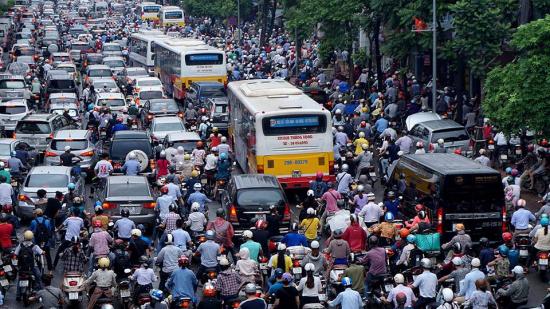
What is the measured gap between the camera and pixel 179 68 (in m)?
54.3

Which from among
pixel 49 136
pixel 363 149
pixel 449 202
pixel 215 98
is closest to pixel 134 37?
pixel 215 98

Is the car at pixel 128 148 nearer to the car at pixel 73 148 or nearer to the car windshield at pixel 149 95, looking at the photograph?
the car at pixel 73 148

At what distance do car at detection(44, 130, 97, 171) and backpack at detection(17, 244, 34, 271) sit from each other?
39.7 ft

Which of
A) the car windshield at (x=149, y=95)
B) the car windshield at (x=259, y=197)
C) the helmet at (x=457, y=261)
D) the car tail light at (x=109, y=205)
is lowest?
the car windshield at (x=149, y=95)

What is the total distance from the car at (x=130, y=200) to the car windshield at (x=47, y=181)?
1695 mm

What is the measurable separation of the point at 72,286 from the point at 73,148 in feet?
44.7

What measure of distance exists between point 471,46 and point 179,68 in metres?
18.0

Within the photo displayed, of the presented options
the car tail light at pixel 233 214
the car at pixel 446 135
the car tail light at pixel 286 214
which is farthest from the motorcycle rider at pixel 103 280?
the car at pixel 446 135

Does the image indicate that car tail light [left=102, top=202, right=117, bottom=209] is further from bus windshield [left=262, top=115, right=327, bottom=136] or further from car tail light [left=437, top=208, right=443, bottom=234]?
car tail light [left=437, top=208, right=443, bottom=234]

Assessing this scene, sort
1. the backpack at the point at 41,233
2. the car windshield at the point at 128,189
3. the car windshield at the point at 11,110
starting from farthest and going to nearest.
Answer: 1. the car windshield at the point at 11,110
2. the car windshield at the point at 128,189
3. the backpack at the point at 41,233

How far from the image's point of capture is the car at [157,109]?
4478 cm

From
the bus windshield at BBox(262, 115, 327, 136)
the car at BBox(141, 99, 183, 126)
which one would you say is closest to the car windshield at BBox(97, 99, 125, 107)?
the car at BBox(141, 99, 183, 126)

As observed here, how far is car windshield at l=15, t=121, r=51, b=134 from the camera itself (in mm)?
38125

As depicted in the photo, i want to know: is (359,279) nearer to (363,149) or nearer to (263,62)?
(363,149)
